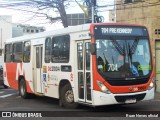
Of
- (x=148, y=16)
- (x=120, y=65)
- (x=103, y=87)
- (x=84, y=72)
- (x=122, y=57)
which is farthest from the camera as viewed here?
(x=148, y=16)

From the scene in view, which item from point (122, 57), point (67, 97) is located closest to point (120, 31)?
point (122, 57)

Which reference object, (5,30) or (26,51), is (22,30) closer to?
(5,30)

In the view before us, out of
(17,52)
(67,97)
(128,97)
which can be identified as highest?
(17,52)

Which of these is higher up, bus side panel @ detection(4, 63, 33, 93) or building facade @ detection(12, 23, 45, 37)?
building facade @ detection(12, 23, 45, 37)

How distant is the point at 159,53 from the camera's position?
2056 cm

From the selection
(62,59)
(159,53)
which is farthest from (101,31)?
(159,53)

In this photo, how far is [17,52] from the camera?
18031mm

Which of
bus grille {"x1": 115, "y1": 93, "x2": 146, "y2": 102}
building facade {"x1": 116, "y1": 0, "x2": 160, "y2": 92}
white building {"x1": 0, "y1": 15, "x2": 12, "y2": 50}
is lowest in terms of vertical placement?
bus grille {"x1": 115, "y1": 93, "x2": 146, "y2": 102}

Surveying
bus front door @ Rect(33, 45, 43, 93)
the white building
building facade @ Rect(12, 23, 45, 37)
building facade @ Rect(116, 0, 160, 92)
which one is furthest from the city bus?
building facade @ Rect(12, 23, 45, 37)

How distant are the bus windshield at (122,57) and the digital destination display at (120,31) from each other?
0.14 metres

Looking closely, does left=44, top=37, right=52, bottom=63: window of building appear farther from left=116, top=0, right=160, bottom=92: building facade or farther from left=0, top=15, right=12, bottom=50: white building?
left=0, top=15, right=12, bottom=50: white building

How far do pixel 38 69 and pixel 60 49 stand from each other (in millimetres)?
2330

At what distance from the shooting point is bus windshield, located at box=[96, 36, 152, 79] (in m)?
11.6

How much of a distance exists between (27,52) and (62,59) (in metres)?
3.79
